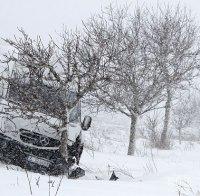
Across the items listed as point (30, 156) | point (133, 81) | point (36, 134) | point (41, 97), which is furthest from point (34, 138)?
point (133, 81)

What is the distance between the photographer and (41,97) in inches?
338

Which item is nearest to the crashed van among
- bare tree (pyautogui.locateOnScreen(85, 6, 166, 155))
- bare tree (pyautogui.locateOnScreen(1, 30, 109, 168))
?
bare tree (pyautogui.locateOnScreen(1, 30, 109, 168))

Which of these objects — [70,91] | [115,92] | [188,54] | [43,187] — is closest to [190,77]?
[188,54]

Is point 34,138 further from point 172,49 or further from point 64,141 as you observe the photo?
point 172,49

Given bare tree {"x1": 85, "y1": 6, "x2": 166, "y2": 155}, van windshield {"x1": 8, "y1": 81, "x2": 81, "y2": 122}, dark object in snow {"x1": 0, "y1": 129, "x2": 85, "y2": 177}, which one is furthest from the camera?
bare tree {"x1": 85, "y1": 6, "x2": 166, "y2": 155}

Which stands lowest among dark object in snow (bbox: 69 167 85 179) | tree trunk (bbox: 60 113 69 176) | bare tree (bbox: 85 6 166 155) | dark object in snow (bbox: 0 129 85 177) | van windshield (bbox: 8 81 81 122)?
dark object in snow (bbox: 69 167 85 179)

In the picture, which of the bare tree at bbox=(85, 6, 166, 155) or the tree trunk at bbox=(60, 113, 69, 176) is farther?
the bare tree at bbox=(85, 6, 166, 155)

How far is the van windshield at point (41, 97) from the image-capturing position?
8.41m

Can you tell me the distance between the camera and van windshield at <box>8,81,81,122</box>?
8.41 m

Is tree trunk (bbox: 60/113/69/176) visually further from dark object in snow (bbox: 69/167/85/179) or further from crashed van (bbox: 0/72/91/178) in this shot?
dark object in snow (bbox: 69/167/85/179)

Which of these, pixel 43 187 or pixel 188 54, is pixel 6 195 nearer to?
pixel 43 187

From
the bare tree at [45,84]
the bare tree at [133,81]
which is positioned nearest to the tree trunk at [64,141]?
the bare tree at [45,84]

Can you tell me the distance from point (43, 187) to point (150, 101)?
14.8m

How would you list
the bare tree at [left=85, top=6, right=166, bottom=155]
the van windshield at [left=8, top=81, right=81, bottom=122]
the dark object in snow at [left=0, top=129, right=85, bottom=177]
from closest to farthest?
the dark object in snow at [left=0, top=129, right=85, bottom=177] < the van windshield at [left=8, top=81, right=81, bottom=122] < the bare tree at [left=85, top=6, right=166, bottom=155]
